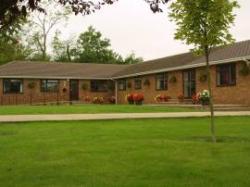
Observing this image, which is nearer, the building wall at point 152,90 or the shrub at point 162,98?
the building wall at point 152,90

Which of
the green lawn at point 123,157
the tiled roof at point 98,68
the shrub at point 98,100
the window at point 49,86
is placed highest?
the tiled roof at point 98,68

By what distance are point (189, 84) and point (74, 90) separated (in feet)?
49.9

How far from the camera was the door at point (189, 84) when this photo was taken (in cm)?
3619

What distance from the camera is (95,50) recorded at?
71.1 meters

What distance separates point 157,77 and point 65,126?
24.1m

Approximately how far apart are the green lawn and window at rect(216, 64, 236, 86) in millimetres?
15261

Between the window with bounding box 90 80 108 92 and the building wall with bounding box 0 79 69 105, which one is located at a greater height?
the window with bounding box 90 80 108 92

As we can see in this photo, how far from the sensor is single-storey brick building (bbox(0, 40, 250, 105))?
104ft

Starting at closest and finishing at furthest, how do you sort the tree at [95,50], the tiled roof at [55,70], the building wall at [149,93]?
the building wall at [149,93] → the tiled roof at [55,70] → the tree at [95,50]

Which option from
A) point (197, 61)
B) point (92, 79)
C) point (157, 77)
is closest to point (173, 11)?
point (197, 61)

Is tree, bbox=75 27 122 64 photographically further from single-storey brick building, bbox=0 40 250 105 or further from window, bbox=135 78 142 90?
window, bbox=135 78 142 90

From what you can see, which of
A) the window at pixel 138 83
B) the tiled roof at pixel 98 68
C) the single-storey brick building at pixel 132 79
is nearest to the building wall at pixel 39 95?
the single-storey brick building at pixel 132 79

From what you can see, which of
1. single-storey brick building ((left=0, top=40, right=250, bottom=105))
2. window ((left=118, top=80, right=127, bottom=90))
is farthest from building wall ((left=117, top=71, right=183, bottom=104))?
window ((left=118, top=80, right=127, bottom=90))

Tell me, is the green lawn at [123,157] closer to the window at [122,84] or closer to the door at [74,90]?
the window at [122,84]
